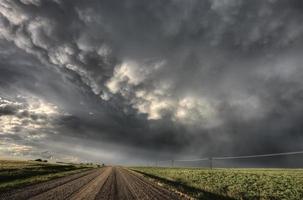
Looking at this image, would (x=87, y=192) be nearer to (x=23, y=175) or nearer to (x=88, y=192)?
(x=88, y=192)

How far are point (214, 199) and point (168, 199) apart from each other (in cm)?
371

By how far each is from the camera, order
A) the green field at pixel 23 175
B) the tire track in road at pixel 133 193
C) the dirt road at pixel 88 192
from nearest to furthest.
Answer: the dirt road at pixel 88 192, the tire track in road at pixel 133 193, the green field at pixel 23 175

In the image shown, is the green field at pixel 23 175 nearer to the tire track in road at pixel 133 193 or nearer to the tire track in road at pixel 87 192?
the tire track in road at pixel 87 192

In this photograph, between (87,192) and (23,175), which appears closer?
(87,192)

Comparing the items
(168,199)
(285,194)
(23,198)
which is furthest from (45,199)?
(285,194)

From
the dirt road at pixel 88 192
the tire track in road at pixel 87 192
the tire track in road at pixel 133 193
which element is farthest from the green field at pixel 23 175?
the tire track in road at pixel 133 193

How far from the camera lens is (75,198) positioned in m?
15.4

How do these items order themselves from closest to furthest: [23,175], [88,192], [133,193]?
[88,192], [133,193], [23,175]

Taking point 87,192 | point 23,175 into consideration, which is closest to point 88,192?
point 87,192

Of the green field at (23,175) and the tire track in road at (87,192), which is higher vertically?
the green field at (23,175)

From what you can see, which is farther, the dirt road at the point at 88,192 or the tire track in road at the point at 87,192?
the dirt road at the point at 88,192

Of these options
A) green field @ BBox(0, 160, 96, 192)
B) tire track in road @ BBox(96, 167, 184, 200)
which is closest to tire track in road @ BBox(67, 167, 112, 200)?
tire track in road @ BBox(96, 167, 184, 200)

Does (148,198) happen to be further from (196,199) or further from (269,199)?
(269,199)

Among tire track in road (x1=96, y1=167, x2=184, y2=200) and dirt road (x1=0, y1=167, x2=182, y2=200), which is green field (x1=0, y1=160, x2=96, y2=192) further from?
tire track in road (x1=96, y1=167, x2=184, y2=200)
